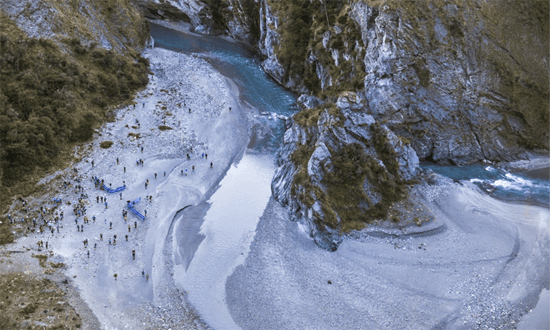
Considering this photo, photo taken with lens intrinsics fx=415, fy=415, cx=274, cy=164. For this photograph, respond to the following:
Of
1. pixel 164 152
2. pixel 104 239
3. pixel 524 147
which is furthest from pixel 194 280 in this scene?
pixel 524 147

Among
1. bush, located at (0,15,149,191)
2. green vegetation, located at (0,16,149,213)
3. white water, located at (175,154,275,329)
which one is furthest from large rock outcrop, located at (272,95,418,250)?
bush, located at (0,15,149,191)

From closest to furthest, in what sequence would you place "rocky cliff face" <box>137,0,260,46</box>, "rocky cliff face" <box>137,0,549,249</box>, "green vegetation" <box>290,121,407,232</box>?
"green vegetation" <box>290,121,407,232</box> < "rocky cliff face" <box>137,0,549,249</box> < "rocky cliff face" <box>137,0,260,46</box>

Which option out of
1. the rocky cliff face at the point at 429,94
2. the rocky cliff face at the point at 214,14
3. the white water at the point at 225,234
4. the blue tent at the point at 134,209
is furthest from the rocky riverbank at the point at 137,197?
the rocky cliff face at the point at 214,14

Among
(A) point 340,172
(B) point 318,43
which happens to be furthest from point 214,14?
(A) point 340,172

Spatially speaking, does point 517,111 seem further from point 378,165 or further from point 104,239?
point 104,239

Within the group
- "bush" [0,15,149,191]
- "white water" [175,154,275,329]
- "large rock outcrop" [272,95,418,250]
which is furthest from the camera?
"bush" [0,15,149,191]

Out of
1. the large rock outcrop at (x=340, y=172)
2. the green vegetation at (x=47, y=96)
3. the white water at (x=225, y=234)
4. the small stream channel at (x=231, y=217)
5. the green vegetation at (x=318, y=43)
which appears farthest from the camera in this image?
the green vegetation at (x=318, y=43)

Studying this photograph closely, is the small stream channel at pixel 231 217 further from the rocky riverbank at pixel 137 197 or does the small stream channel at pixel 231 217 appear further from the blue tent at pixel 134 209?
the blue tent at pixel 134 209

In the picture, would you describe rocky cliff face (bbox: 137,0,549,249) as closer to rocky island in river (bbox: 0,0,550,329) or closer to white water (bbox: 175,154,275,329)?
rocky island in river (bbox: 0,0,550,329)
